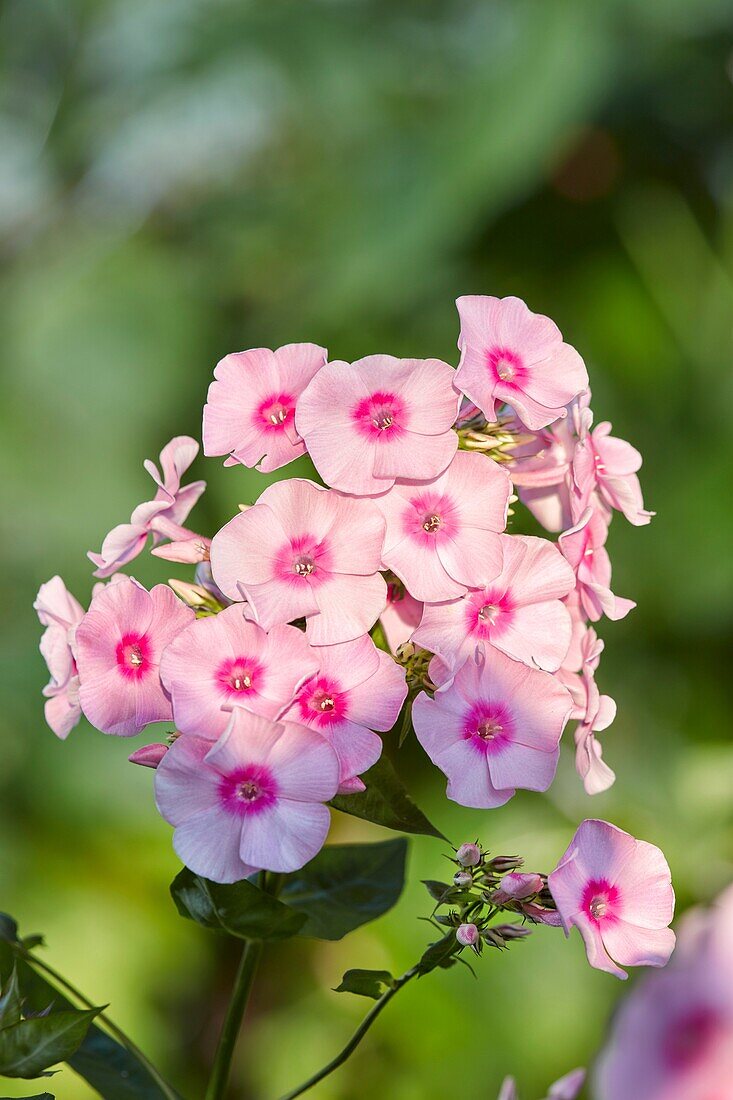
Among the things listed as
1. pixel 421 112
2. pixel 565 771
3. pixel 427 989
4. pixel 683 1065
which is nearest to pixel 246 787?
pixel 683 1065

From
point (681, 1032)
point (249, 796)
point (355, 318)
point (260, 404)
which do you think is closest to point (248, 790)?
point (249, 796)

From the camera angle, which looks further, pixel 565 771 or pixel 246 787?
pixel 565 771

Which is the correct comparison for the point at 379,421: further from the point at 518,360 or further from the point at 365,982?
the point at 365,982

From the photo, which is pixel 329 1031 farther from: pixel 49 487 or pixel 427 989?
pixel 49 487

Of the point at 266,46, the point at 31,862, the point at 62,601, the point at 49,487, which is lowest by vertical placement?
the point at 31,862

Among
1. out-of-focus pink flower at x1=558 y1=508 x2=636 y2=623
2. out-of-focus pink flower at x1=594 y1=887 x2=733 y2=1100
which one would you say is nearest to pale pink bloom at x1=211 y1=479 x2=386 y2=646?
out-of-focus pink flower at x1=558 y1=508 x2=636 y2=623

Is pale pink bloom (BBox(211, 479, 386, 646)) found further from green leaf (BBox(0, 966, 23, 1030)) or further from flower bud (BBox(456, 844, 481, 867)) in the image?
green leaf (BBox(0, 966, 23, 1030))

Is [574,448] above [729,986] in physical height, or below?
above
